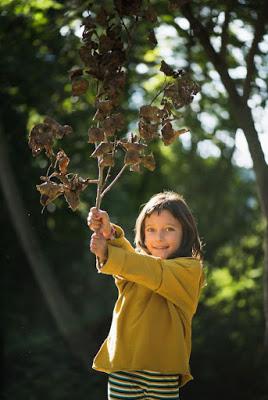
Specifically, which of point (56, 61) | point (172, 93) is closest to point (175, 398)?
point (172, 93)

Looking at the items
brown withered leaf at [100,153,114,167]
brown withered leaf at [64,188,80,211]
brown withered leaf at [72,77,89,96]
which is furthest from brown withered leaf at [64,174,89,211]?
brown withered leaf at [72,77,89,96]

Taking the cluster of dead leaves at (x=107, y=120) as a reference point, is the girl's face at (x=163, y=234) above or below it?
below

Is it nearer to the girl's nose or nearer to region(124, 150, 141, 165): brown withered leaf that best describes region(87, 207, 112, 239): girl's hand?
region(124, 150, 141, 165): brown withered leaf

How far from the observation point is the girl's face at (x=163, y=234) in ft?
10.3

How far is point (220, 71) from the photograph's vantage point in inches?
204

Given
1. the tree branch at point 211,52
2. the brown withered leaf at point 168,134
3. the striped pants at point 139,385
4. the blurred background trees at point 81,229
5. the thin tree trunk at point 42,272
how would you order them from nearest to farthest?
the brown withered leaf at point 168,134 → the striped pants at point 139,385 → the tree branch at point 211,52 → the blurred background trees at point 81,229 → the thin tree trunk at point 42,272

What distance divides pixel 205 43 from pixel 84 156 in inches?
119

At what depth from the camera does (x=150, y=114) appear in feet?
9.38

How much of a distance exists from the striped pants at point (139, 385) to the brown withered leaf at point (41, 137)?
104 centimetres

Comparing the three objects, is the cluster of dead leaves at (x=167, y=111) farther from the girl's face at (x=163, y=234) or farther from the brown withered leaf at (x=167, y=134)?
the girl's face at (x=163, y=234)

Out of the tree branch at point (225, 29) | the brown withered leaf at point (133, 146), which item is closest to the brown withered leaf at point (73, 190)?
the brown withered leaf at point (133, 146)

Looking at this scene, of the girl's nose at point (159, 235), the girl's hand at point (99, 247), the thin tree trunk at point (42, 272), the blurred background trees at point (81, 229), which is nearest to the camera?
the girl's hand at point (99, 247)

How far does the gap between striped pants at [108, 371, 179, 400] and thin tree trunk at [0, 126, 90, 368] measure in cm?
345

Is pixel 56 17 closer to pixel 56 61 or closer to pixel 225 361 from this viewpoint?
pixel 56 61
